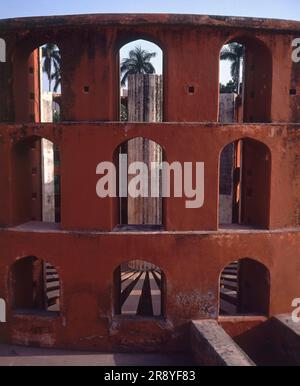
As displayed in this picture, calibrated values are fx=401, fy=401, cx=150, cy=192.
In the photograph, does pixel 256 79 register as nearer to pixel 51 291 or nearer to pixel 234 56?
pixel 51 291


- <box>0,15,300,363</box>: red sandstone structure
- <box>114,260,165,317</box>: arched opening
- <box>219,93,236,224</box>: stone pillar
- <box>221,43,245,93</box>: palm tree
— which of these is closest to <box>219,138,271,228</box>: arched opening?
<box>0,15,300,363</box>: red sandstone structure

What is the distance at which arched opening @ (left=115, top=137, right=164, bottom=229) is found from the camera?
14.9 metres

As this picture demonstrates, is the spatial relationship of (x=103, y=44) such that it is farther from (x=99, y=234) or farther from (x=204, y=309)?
(x=204, y=309)

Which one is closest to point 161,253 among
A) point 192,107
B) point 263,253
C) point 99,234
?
point 99,234

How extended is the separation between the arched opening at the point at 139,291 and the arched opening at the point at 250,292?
2.01 meters

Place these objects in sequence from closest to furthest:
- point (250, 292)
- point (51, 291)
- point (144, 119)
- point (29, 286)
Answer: point (250, 292)
point (29, 286)
point (51, 291)
point (144, 119)

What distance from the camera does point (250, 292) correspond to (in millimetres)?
10750

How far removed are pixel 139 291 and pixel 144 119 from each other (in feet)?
Answer: 20.1

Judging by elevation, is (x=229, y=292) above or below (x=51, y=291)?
above

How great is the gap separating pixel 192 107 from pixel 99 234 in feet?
12.0

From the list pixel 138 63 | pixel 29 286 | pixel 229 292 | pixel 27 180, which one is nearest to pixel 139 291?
pixel 229 292

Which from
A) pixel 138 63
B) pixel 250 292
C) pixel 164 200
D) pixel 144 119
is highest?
pixel 138 63

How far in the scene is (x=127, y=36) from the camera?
31.0 feet

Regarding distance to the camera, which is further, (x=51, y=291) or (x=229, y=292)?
(x=51, y=291)
